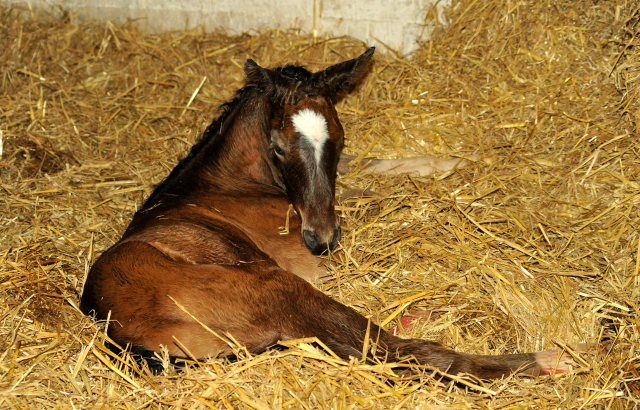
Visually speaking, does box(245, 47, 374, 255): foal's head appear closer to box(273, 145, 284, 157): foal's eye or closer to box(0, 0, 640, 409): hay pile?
box(273, 145, 284, 157): foal's eye

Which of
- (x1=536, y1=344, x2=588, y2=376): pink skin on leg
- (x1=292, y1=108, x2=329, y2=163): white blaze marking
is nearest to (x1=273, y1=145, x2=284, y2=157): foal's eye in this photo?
(x1=292, y1=108, x2=329, y2=163): white blaze marking

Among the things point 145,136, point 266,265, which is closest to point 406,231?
point 266,265

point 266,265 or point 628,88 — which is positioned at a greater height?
point 628,88

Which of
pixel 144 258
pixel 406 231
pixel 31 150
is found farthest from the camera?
pixel 31 150

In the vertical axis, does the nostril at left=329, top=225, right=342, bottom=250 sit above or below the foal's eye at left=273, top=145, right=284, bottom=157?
below

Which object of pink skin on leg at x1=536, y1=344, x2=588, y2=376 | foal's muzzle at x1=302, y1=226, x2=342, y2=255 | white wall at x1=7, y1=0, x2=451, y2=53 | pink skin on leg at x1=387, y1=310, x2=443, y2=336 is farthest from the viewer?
white wall at x1=7, y1=0, x2=451, y2=53

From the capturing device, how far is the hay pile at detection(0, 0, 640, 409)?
2477 mm

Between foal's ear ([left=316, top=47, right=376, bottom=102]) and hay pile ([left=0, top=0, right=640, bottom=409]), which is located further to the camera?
foal's ear ([left=316, top=47, right=376, bottom=102])

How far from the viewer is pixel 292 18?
5.34m

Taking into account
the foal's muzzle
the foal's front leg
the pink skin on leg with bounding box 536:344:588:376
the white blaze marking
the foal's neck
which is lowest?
the pink skin on leg with bounding box 536:344:588:376

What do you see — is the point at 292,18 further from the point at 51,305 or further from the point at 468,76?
the point at 51,305

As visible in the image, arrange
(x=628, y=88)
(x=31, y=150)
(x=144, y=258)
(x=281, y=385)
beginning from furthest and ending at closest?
(x=31, y=150) < (x=628, y=88) < (x=144, y=258) < (x=281, y=385)

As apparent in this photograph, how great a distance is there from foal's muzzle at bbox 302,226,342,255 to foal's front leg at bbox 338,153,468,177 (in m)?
1.13

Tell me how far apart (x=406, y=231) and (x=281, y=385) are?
58.9 inches
